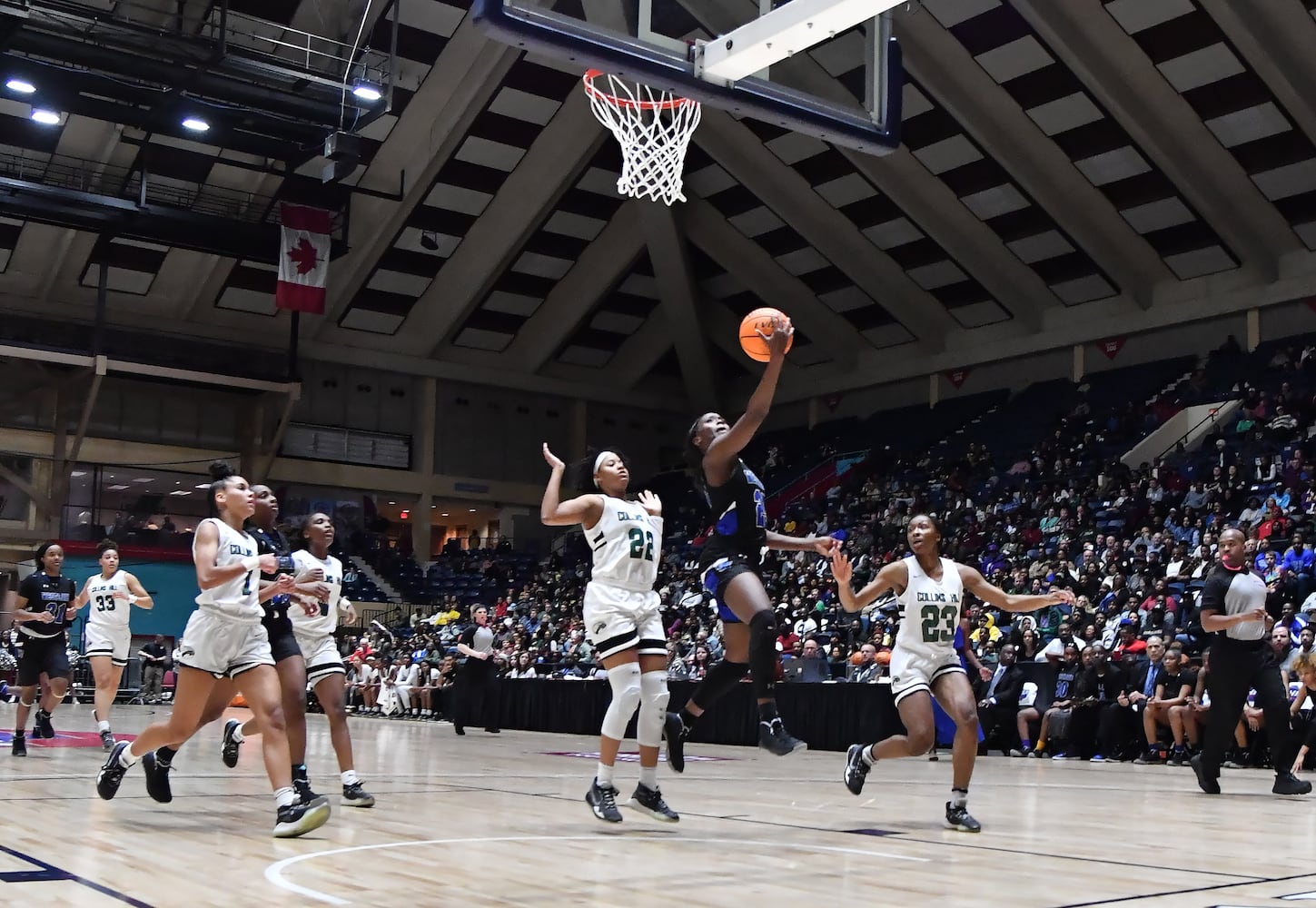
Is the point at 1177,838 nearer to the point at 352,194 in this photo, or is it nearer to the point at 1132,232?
the point at 1132,232

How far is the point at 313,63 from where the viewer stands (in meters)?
24.4

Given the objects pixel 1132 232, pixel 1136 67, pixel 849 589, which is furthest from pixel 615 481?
pixel 1132 232

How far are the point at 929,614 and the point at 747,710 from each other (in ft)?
34.5

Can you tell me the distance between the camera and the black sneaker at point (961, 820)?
6.84 metres

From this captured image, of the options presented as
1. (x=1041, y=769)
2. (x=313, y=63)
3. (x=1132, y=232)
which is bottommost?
(x=1041, y=769)

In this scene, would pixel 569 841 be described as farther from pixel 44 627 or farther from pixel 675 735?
pixel 44 627

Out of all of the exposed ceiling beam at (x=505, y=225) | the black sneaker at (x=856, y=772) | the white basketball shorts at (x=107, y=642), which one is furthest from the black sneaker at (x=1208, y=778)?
the exposed ceiling beam at (x=505, y=225)

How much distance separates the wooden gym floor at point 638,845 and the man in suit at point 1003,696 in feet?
18.6

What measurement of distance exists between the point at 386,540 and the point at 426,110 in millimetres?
12152

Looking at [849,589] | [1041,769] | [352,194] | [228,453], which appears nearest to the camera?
[849,589]

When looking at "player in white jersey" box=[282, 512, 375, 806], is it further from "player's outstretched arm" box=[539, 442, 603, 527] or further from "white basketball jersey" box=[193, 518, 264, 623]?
"player's outstretched arm" box=[539, 442, 603, 527]

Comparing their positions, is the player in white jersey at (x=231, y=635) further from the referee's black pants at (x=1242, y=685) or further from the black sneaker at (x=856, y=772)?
the referee's black pants at (x=1242, y=685)

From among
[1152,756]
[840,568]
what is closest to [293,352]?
[1152,756]

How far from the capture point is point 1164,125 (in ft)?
76.3
